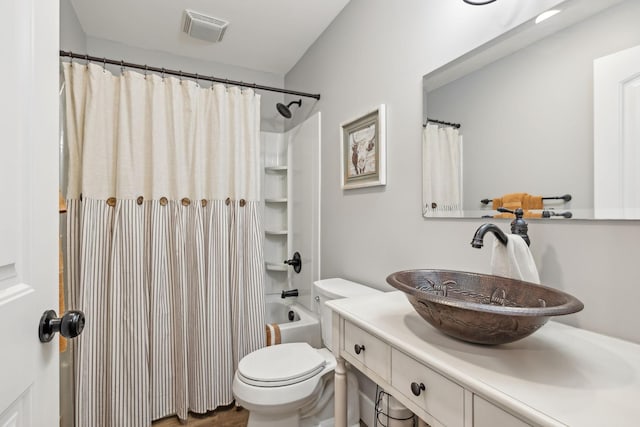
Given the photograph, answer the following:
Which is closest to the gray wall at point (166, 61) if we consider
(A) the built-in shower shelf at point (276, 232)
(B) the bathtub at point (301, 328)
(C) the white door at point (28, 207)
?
(A) the built-in shower shelf at point (276, 232)

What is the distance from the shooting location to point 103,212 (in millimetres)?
1725

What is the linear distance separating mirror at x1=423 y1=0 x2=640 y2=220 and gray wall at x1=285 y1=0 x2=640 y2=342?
6 cm

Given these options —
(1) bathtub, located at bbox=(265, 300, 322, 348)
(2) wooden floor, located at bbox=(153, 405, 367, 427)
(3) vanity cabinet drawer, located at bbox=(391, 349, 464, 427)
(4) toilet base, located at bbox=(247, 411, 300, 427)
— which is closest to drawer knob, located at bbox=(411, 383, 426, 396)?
(3) vanity cabinet drawer, located at bbox=(391, 349, 464, 427)

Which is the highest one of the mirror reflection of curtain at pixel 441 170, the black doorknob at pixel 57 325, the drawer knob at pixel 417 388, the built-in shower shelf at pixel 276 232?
the mirror reflection of curtain at pixel 441 170

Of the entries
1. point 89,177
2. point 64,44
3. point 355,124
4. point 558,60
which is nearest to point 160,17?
point 64,44

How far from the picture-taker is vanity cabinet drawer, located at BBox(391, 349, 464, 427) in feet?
2.24

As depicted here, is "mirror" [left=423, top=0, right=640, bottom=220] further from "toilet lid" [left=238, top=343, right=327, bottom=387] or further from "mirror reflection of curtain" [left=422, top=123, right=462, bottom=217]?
"toilet lid" [left=238, top=343, right=327, bottom=387]

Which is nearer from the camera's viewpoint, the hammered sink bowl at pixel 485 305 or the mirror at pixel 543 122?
the hammered sink bowl at pixel 485 305

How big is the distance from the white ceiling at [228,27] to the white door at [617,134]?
158 cm

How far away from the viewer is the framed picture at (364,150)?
1632mm

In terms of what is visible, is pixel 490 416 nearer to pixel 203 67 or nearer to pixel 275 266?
pixel 275 266

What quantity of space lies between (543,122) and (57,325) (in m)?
1.39

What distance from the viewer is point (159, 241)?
6.03 ft

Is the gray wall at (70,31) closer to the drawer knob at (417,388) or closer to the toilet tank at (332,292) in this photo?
the toilet tank at (332,292)
